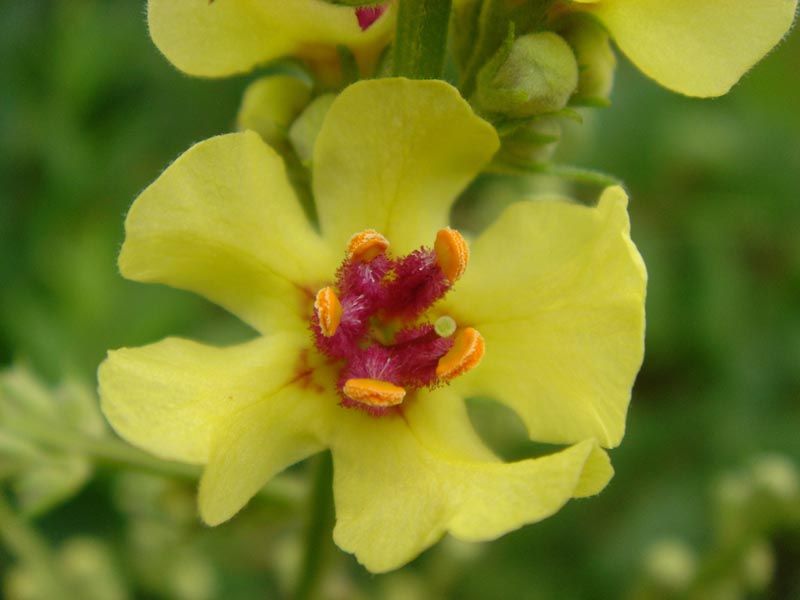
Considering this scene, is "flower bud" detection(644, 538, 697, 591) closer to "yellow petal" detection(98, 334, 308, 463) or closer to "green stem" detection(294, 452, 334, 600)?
"green stem" detection(294, 452, 334, 600)

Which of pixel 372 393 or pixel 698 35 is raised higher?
pixel 698 35

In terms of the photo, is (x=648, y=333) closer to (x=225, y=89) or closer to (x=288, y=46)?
(x=225, y=89)

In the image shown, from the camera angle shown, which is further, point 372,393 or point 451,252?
point 451,252

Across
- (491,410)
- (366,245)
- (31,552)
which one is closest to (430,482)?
(366,245)

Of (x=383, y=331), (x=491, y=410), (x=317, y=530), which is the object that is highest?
(x=383, y=331)

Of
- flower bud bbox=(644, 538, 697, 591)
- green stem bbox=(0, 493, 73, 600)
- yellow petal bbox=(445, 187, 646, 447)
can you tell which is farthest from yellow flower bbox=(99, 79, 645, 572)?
flower bud bbox=(644, 538, 697, 591)

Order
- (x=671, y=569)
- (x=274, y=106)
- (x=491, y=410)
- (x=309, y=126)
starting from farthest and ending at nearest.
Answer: (x=491, y=410), (x=671, y=569), (x=274, y=106), (x=309, y=126)

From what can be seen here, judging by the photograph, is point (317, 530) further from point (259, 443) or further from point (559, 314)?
point (559, 314)
